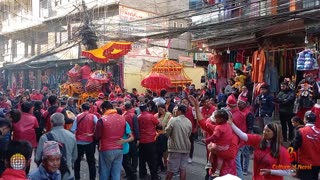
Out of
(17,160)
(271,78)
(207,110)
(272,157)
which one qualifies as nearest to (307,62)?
(207,110)

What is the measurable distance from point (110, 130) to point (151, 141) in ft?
5.60

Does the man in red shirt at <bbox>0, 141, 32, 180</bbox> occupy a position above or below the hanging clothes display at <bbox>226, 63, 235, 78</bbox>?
below

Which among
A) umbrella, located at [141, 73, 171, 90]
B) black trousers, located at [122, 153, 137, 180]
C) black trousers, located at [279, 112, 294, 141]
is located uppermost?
umbrella, located at [141, 73, 171, 90]

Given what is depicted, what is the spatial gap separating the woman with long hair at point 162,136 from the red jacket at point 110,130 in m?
1.99

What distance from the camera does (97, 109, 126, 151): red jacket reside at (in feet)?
24.3

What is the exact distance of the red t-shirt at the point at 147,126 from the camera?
878 centimetres

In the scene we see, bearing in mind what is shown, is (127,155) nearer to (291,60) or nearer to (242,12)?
(291,60)

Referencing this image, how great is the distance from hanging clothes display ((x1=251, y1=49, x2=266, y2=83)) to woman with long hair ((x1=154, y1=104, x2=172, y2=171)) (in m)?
5.41

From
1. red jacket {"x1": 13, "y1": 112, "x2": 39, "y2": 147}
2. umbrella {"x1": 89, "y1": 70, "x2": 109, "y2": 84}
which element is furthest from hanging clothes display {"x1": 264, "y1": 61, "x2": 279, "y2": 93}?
red jacket {"x1": 13, "y1": 112, "x2": 39, "y2": 147}

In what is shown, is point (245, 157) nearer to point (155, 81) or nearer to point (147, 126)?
point (147, 126)

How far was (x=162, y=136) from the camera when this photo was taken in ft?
31.7

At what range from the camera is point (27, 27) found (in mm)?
32250

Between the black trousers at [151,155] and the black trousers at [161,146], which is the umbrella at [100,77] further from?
the black trousers at [151,155]

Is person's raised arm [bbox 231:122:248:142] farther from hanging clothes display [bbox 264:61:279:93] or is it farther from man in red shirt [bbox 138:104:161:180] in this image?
hanging clothes display [bbox 264:61:279:93]
